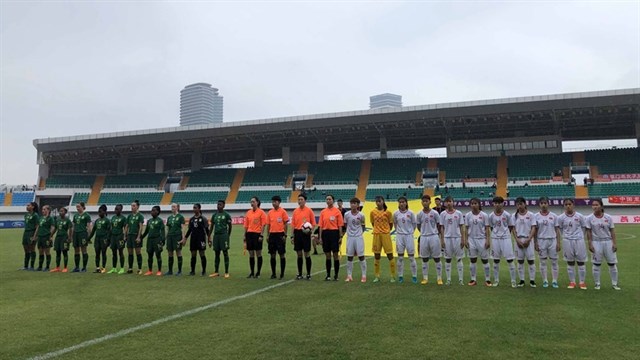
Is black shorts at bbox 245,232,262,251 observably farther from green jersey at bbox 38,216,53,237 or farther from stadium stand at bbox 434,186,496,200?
stadium stand at bbox 434,186,496,200

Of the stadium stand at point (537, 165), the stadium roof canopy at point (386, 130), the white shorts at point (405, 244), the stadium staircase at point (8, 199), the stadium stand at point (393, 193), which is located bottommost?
the white shorts at point (405, 244)

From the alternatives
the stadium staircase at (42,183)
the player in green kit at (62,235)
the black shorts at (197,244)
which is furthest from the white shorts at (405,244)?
the stadium staircase at (42,183)

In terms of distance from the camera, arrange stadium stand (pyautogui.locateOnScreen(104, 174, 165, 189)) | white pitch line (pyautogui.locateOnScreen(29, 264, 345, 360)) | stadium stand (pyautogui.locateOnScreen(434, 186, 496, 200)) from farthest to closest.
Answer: stadium stand (pyautogui.locateOnScreen(104, 174, 165, 189)) < stadium stand (pyautogui.locateOnScreen(434, 186, 496, 200)) < white pitch line (pyautogui.locateOnScreen(29, 264, 345, 360))

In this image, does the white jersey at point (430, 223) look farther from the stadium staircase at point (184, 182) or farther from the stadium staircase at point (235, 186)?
the stadium staircase at point (184, 182)

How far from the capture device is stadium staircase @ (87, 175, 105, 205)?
168 feet

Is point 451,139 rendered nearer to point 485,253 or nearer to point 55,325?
point 485,253

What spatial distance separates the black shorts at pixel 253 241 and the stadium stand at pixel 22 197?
48637 mm

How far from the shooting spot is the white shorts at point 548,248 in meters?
9.60

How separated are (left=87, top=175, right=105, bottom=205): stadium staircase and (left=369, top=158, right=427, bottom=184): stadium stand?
1266 inches

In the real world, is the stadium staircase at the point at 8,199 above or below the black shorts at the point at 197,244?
above

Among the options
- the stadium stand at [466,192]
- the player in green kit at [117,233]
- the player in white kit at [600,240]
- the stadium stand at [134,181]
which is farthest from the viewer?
the stadium stand at [134,181]

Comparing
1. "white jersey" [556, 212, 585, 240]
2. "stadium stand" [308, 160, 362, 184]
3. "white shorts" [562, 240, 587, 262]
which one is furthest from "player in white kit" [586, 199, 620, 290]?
"stadium stand" [308, 160, 362, 184]

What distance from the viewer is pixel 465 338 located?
5504 mm

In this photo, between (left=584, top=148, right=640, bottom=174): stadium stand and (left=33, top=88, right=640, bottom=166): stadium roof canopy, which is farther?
(left=584, top=148, right=640, bottom=174): stadium stand
